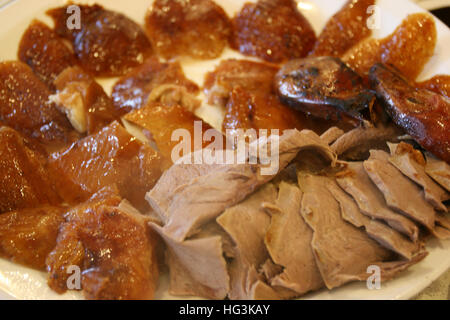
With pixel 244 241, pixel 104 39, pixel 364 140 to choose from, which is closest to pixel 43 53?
pixel 104 39

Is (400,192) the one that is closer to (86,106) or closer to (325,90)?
(325,90)

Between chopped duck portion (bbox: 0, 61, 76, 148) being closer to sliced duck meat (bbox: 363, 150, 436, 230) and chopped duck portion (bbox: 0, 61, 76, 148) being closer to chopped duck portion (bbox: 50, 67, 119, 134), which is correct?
chopped duck portion (bbox: 50, 67, 119, 134)

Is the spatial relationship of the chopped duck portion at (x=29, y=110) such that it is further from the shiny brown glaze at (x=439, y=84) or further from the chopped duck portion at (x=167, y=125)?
the shiny brown glaze at (x=439, y=84)

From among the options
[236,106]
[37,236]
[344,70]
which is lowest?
[37,236]

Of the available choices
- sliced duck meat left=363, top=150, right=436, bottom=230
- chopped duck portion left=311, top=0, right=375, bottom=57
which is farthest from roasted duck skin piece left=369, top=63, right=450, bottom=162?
chopped duck portion left=311, top=0, right=375, bottom=57

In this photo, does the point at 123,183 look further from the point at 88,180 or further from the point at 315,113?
the point at 315,113

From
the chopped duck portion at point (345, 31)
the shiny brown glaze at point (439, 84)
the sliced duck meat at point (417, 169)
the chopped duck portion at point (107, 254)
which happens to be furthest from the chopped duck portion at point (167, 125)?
the shiny brown glaze at point (439, 84)

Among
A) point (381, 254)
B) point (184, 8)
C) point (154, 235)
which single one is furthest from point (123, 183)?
point (184, 8)
